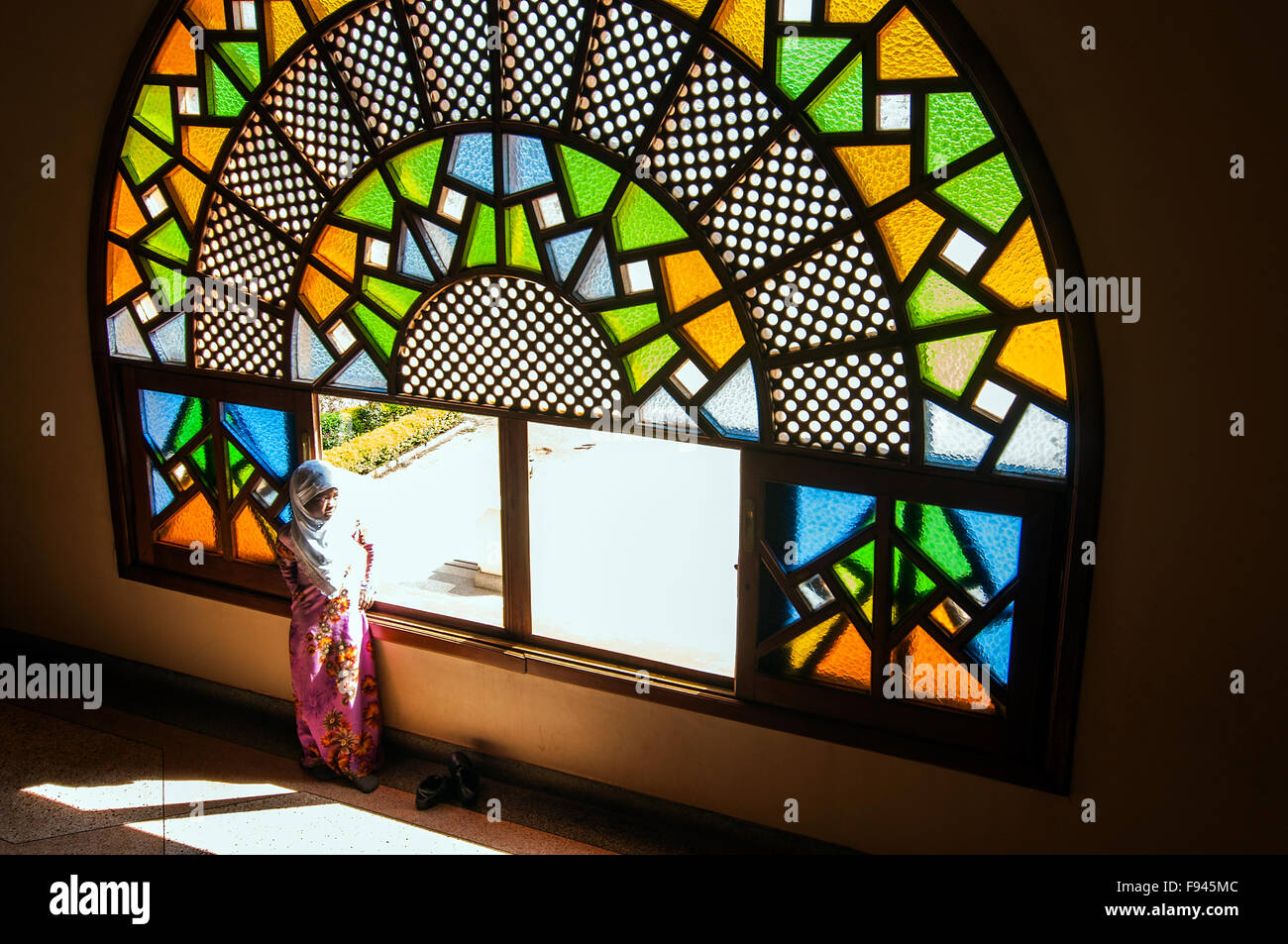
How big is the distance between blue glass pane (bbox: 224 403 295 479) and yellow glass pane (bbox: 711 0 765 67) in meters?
2.33

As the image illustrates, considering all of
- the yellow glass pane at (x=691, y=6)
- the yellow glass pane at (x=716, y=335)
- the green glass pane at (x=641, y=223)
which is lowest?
the yellow glass pane at (x=716, y=335)

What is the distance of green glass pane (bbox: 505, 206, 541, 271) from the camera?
3.53 meters

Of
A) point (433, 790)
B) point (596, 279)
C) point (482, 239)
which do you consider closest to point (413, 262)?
point (482, 239)

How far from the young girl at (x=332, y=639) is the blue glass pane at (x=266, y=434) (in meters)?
0.39

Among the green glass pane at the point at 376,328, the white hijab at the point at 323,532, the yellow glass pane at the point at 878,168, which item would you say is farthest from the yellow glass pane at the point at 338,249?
the yellow glass pane at the point at 878,168

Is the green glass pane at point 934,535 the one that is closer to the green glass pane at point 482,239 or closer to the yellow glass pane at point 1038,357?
the yellow glass pane at point 1038,357

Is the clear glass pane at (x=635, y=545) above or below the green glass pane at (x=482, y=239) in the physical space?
below

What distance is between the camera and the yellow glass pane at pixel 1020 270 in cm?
288

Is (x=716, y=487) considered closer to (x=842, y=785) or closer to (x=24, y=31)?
(x=842, y=785)

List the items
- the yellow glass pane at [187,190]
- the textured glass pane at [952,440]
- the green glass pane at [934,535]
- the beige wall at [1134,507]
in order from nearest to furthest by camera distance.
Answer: the beige wall at [1134,507] → the textured glass pane at [952,440] → the green glass pane at [934,535] → the yellow glass pane at [187,190]

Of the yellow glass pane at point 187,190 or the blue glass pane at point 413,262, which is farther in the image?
the yellow glass pane at point 187,190

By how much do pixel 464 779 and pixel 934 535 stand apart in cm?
210

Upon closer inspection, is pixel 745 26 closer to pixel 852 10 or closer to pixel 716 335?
pixel 852 10

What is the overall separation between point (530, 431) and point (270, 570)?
1.45 metres
